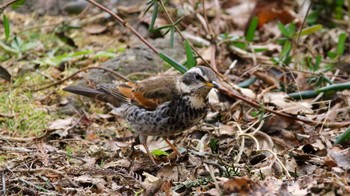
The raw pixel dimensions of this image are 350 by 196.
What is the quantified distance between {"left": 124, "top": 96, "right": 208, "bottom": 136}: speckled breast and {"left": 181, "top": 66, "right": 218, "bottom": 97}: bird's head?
0.31 feet

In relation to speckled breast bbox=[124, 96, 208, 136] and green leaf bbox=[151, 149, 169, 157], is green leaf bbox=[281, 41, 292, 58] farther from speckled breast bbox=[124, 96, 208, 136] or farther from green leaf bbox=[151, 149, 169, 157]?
green leaf bbox=[151, 149, 169, 157]

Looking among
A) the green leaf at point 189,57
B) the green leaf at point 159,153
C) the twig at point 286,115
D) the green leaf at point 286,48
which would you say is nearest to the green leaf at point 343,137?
the twig at point 286,115

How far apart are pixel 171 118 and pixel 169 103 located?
14 centimetres

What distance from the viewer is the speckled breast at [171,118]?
5.71 metres

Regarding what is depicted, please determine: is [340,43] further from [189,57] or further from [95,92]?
[95,92]

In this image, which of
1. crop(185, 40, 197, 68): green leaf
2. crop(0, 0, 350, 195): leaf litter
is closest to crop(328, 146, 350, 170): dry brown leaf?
crop(0, 0, 350, 195): leaf litter

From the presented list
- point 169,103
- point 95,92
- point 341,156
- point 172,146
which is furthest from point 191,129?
point 341,156

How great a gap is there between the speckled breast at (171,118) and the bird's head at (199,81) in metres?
0.09

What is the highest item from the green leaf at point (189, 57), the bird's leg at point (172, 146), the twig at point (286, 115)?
the green leaf at point (189, 57)

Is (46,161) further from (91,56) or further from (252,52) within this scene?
(252,52)

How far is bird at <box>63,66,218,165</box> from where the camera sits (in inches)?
225

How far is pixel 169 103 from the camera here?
19.1 feet

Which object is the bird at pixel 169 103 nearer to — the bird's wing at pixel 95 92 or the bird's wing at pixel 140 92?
the bird's wing at pixel 140 92

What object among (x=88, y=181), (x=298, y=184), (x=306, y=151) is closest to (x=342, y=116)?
(x=306, y=151)
